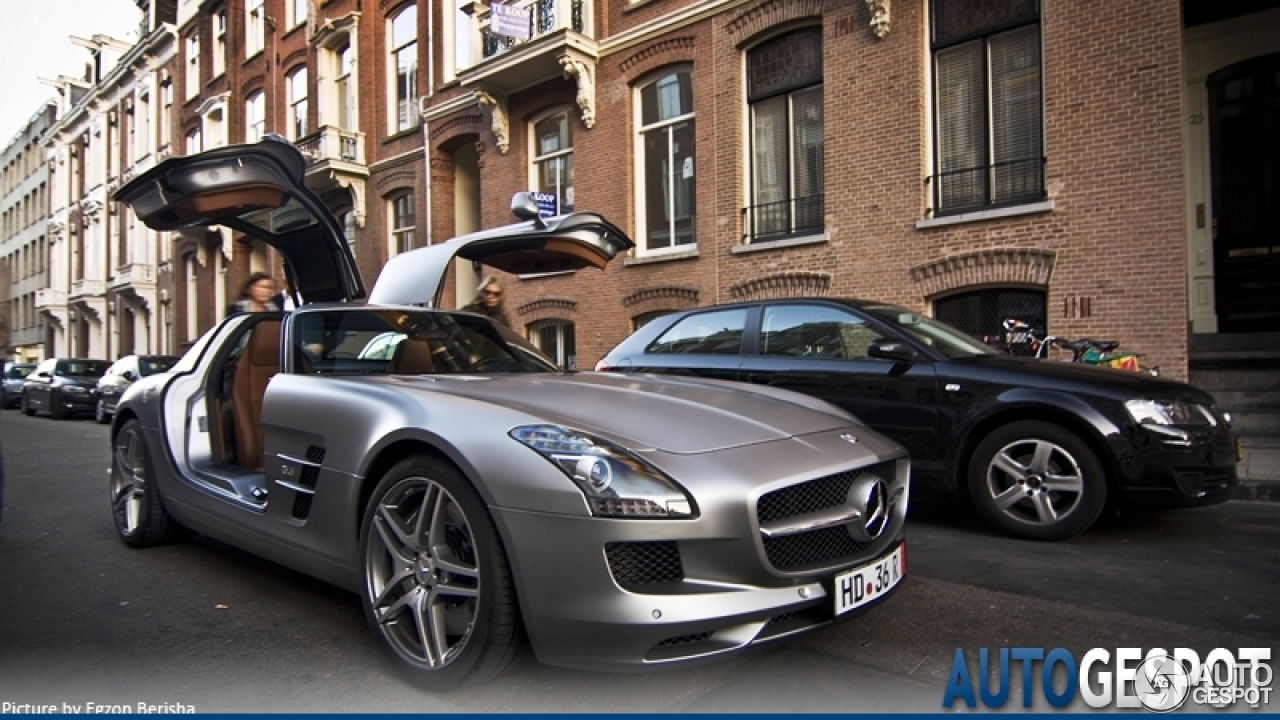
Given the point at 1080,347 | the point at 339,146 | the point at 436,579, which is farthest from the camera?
the point at 339,146

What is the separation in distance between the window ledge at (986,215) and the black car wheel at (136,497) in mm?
8512

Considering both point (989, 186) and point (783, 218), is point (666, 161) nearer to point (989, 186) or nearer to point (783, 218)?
point (783, 218)

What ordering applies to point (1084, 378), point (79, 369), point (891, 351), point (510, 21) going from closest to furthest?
1. point (1084, 378)
2. point (891, 351)
3. point (510, 21)
4. point (79, 369)

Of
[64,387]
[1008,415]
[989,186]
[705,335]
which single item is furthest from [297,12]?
[1008,415]

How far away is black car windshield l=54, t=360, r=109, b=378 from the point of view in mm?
19016

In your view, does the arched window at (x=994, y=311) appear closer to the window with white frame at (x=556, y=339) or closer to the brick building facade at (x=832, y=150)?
the brick building facade at (x=832, y=150)

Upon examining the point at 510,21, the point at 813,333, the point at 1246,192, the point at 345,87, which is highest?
the point at 345,87

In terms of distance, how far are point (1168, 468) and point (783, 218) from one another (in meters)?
7.75

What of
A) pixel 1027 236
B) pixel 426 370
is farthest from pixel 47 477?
pixel 1027 236

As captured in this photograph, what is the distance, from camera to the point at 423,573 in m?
2.77

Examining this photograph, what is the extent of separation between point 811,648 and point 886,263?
26.5ft

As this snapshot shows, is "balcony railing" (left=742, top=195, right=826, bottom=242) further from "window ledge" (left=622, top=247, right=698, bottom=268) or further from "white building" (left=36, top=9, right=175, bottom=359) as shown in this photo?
"white building" (left=36, top=9, right=175, bottom=359)

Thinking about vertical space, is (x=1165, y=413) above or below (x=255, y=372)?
below

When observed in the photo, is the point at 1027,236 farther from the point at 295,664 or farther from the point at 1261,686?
the point at 295,664
